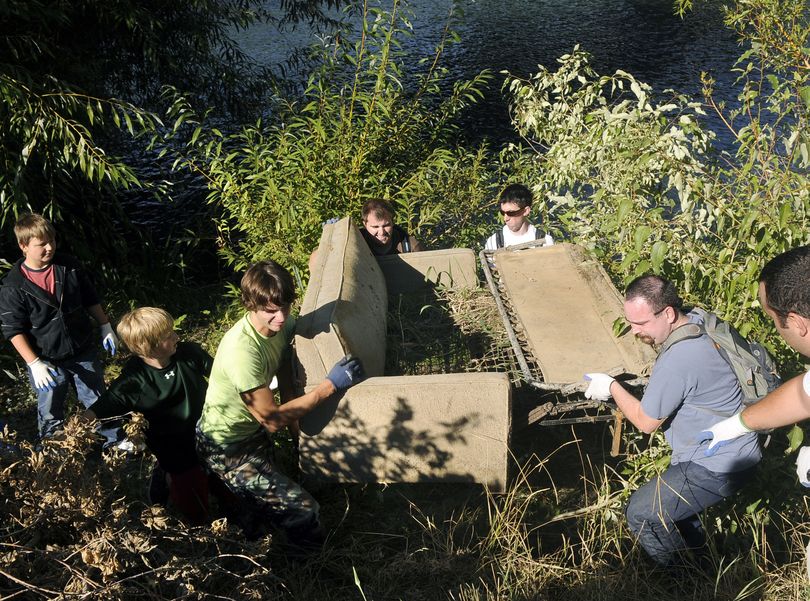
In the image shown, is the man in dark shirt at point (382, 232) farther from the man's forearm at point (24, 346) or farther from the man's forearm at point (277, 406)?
the man's forearm at point (24, 346)

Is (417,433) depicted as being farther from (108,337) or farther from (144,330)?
(108,337)

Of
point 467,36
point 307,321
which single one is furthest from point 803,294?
point 467,36

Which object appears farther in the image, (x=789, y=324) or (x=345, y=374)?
(x=345, y=374)

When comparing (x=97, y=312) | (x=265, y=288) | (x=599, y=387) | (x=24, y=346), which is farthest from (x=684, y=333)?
(x=24, y=346)

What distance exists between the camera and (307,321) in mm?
3727

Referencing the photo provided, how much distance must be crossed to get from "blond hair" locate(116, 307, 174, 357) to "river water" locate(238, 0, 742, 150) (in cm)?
1018

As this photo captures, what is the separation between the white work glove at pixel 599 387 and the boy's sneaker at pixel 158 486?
2.24 metres

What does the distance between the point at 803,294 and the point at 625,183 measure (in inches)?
94.6

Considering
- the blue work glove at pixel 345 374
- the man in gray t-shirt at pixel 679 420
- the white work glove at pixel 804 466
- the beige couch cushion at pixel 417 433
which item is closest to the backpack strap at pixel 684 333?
the man in gray t-shirt at pixel 679 420

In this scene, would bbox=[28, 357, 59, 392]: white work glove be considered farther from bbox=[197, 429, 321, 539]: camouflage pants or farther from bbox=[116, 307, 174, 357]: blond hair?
bbox=[197, 429, 321, 539]: camouflage pants

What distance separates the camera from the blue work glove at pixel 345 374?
3.47 meters

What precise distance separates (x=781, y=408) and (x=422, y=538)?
1.80m

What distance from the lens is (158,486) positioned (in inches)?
148

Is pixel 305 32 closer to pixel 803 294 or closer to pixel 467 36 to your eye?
pixel 467 36
